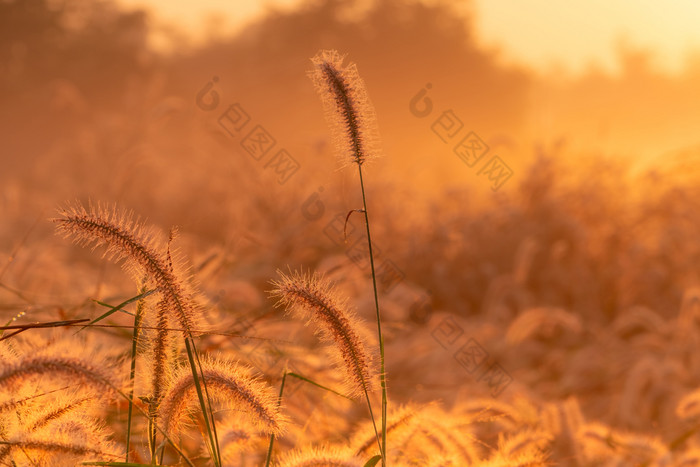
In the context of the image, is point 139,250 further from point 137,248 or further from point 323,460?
point 323,460

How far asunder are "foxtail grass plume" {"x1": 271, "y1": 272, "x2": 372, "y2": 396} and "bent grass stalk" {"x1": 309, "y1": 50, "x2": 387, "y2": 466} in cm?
8

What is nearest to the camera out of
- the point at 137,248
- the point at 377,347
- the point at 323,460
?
the point at 137,248

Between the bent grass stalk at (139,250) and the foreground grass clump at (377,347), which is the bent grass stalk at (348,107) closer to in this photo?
the foreground grass clump at (377,347)

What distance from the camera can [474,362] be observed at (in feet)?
10.0

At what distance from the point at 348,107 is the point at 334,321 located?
352 millimetres

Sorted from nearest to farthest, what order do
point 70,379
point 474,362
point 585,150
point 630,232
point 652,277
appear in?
point 70,379 < point 474,362 < point 652,277 < point 630,232 < point 585,150

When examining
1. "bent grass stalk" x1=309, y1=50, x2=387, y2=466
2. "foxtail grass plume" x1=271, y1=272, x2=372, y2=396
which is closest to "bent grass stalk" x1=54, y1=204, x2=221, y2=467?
"foxtail grass plume" x1=271, y1=272, x2=372, y2=396

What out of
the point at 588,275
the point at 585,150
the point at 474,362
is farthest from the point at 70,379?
the point at 585,150

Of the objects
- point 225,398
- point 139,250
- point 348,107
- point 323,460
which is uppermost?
point 348,107

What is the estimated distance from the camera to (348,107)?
44.6 inches

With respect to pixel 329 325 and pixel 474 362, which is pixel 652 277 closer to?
pixel 474 362

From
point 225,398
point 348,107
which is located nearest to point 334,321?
point 225,398

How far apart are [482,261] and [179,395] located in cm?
363

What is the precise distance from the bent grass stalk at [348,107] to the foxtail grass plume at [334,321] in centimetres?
8
